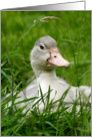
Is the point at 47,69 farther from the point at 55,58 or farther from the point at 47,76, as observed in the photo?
the point at 55,58

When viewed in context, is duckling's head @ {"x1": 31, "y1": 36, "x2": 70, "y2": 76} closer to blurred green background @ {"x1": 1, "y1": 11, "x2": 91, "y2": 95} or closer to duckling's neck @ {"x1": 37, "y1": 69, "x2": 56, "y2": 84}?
duckling's neck @ {"x1": 37, "y1": 69, "x2": 56, "y2": 84}

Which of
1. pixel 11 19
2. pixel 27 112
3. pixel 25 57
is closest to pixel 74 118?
pixel 27 112

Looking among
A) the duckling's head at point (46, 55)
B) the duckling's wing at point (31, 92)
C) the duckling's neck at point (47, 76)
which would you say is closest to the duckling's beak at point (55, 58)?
the duckling's head at point (46, 55)

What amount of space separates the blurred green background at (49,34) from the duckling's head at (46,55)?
18 cm

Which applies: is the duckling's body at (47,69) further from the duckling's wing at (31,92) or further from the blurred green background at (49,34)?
the blurred green background at (49,34)

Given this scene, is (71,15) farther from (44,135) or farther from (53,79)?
(44,135)

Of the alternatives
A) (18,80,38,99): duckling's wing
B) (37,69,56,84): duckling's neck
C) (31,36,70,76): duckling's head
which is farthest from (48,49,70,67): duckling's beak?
(18,80,38,99): duckling's wing

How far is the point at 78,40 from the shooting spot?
5.60m

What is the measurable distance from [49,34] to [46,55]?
0.75 m

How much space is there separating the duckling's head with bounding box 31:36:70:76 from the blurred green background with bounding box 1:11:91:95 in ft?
0.58

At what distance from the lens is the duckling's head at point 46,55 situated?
5.33 metres

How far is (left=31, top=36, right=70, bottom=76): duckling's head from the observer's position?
17.5 ft

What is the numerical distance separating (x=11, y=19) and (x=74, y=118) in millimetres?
3240

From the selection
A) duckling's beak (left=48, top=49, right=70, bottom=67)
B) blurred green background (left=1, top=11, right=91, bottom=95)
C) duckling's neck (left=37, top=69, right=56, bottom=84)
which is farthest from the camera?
blurred green background (left=1, top=11, right=91, bottom=95)
